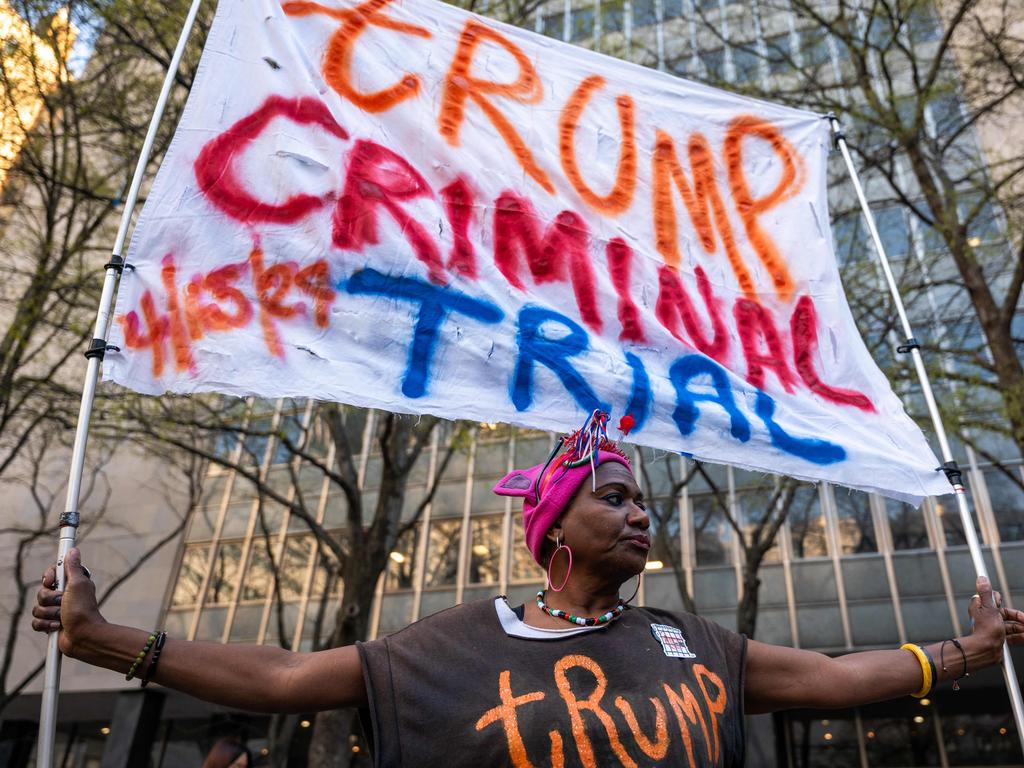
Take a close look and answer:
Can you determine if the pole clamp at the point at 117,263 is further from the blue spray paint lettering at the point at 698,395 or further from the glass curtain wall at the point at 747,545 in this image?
the glass curtain wall at the point at 747,545

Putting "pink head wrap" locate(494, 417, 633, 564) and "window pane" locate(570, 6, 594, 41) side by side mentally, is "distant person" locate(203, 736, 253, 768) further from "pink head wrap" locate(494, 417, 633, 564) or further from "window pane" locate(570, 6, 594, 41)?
"window pane" locate(570, 6, 594, 41)

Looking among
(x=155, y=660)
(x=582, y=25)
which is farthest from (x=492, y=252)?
(x=582, y=25)

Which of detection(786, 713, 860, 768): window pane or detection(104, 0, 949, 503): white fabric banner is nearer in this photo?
detection(104, 0, 949, 503): white fabric banner

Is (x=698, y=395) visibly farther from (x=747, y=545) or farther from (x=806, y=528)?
(x=806, y=528)

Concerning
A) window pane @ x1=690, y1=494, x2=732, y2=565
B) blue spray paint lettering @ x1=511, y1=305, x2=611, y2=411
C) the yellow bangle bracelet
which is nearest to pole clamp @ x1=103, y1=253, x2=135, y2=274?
blue spray paint lettering @ x1=511, y1=305, x2=611, y2=411

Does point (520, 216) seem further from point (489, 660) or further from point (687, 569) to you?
point (687, 569)

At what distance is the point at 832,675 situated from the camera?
7.98 ft

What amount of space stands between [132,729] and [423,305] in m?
17.3

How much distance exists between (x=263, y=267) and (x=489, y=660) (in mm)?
1749

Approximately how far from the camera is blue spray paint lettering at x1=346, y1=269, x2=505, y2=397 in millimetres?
Answer: 3105

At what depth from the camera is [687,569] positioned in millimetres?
16188

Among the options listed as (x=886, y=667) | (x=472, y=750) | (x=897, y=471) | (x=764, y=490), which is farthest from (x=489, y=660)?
(x=764, y=490)

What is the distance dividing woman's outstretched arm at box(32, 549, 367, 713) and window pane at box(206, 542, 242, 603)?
709 inches

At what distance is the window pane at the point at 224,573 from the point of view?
18.8m
